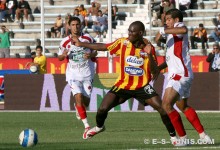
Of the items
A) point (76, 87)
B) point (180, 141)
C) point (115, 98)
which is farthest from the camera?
point (76, 87)

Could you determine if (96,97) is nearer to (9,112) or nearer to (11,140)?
(9,112)

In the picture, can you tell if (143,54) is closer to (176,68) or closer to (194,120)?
(176,68)

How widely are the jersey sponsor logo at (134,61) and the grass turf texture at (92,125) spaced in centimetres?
135

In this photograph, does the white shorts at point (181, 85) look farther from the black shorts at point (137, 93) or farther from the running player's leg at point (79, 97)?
the running player's leg at point (79, 97)

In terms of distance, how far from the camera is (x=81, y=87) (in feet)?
68.6

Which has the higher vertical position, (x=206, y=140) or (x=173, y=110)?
(x=173, y=110)

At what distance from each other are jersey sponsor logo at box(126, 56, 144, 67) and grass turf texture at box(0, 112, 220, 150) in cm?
135

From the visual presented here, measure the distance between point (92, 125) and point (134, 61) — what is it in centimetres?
528

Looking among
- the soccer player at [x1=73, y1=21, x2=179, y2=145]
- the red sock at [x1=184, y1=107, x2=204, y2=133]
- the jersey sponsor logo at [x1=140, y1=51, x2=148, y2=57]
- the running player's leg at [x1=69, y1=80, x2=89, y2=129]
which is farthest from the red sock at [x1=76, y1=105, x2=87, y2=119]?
the red sock at [x1=184, y1=107, x2=204, y2=133]

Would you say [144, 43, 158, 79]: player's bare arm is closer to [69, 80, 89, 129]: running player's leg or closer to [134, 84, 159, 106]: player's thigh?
[134, 84, 159, 106]: player's thigh

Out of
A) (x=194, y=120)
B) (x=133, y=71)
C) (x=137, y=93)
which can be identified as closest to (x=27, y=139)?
(x=137, y=93)

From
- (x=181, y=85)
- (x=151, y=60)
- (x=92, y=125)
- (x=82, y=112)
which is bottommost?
(x=92, y=125)

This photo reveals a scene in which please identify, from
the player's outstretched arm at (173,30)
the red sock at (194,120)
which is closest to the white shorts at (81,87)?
the red sock at (194,120)

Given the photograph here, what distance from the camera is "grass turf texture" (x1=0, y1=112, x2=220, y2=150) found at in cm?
1620
